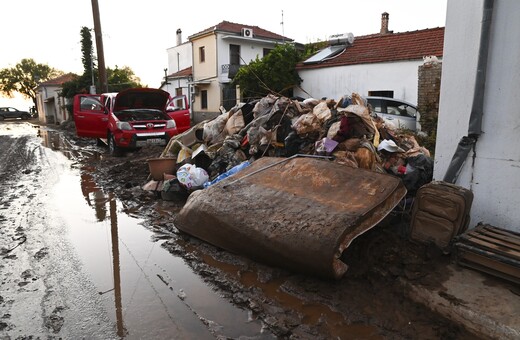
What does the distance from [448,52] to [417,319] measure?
277cm

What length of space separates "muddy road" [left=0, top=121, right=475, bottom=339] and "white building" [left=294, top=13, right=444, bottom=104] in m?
10.3

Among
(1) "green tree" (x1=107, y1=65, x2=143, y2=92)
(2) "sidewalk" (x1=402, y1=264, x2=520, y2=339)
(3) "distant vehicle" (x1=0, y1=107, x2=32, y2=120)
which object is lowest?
(2) "sidewalk" (x1=402, y1=264, x2=520, y2=339)

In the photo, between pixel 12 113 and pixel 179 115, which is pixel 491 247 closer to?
pixel 179 115

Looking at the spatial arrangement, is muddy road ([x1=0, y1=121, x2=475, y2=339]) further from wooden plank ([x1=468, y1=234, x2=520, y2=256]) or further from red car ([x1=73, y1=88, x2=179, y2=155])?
red car ([x1=73, y1=88, x2=179, y2=155])

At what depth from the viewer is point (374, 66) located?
49.5 feet

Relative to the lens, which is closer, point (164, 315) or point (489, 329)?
point (489, 329)

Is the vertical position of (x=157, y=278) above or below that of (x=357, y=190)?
below

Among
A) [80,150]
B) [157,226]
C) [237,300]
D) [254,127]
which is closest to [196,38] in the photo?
[80,150]

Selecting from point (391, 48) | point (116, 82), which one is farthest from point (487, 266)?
point (116, 82)

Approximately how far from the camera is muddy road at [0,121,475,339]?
275 centimetres

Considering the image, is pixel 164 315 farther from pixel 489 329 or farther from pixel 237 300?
pixel 489 329

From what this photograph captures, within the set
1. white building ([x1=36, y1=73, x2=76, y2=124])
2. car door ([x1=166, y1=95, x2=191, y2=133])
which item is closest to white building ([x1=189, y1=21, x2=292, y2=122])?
car door ([x1=166, y1=95, x2=191, y2=133])

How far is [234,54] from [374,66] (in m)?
14.4

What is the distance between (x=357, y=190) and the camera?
3.72 m
